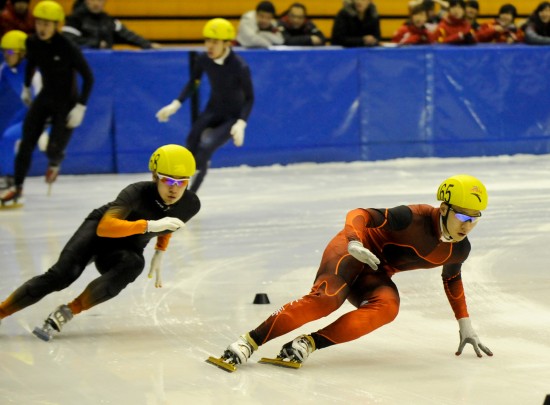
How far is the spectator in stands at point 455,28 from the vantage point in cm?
1334

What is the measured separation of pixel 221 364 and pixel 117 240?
106 cm

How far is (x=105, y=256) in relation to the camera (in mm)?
5441

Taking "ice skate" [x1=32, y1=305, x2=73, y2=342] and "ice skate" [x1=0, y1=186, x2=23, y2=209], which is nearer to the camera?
"ice skate" [x1=32, y1=305, x2=73, y2=342]

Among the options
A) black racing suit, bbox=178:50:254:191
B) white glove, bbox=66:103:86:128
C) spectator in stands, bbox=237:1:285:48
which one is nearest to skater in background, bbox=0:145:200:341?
black racing suit, bbox=178:50:254:191

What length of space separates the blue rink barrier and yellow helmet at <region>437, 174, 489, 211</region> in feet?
25.4

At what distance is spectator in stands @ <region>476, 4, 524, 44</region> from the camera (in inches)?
553

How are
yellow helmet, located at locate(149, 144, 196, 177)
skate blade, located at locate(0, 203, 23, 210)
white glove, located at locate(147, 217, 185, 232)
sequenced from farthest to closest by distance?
1. skate blade, located at locate(0, 203, 23, 210)
2. yellow helmet, located at locate(149, 144, 196, 177)
3. white glove, located at locate(147, 217, 185, 232)

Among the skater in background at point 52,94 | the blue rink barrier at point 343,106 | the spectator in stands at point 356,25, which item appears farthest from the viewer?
Answer: the spectator in stands at point 356,25

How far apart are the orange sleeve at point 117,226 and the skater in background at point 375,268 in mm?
814

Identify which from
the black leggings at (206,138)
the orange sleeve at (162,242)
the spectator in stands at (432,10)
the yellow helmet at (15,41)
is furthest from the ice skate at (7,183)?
the spectator in stands at (432,10)

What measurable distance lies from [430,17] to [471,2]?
1.88ft

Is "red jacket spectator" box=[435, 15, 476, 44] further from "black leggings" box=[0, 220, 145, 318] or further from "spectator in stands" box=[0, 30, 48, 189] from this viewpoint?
"black leggings" box=[0, 220, 145, 318]

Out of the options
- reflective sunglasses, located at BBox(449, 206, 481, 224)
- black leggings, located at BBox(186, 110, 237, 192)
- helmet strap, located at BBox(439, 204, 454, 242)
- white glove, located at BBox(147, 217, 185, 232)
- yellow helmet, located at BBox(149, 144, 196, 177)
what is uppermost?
yellow helmet, located at BBox(149, 144, 196, 177)

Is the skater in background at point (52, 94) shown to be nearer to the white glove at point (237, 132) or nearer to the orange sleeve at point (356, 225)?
the white glove at point (237, 132)
